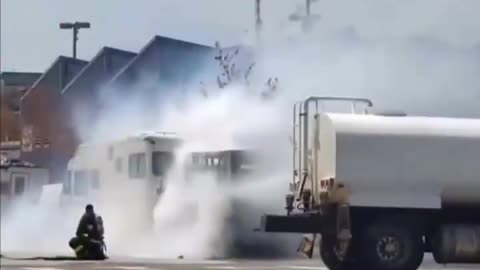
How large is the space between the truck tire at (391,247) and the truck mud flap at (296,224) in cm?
78

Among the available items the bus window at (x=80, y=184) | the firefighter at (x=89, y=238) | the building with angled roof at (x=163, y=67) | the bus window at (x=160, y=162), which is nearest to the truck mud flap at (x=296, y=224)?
the firefighter at (x=89, y=238)

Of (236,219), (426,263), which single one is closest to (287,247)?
(236,219)

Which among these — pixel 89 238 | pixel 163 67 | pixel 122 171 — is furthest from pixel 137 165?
pixel 163 67

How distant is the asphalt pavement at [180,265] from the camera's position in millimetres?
20631

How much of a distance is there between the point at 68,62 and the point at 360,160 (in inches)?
242

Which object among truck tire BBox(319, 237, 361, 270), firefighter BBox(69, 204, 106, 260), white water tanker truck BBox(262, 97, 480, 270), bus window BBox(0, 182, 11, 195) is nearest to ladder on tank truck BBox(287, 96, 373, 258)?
white water tanker truck BBox(262, 97, 480, 270)

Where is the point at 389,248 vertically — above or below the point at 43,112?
below

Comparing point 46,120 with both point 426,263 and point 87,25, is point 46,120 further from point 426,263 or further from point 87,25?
point 426,263

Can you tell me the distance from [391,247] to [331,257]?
4.56ft

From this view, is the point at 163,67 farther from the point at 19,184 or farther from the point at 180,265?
the point at 19,184

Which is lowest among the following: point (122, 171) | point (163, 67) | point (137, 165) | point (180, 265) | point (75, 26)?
point (180, 265)

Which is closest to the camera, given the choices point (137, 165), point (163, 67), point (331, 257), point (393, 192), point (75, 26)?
point (75, 26)

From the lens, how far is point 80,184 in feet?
92.9

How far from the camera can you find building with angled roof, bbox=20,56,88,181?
1040 cm
